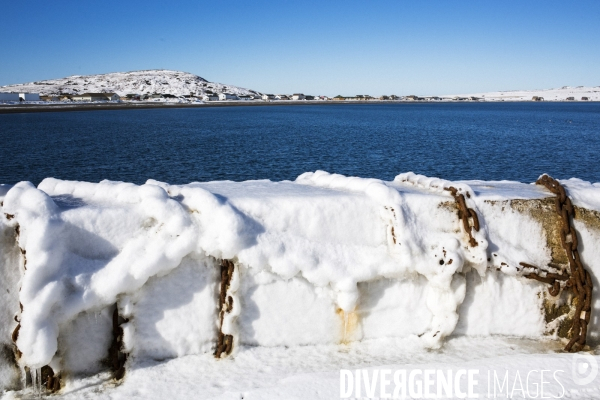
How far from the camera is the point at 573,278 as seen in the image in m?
5.36

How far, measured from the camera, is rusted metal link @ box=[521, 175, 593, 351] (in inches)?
209

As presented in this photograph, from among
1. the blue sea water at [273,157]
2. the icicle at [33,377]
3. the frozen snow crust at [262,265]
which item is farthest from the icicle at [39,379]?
the blue sea water at [273,157]

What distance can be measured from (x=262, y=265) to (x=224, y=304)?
0.57 meters

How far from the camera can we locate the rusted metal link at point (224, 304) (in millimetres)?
4881

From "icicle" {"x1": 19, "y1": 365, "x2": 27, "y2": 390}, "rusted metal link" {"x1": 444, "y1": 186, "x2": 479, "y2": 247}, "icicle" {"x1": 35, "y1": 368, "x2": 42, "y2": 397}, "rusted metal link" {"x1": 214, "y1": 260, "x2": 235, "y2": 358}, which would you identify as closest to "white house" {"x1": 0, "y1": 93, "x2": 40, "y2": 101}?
"icicle" {"x1": 19, "y1": 365, "x2": 27, "y2": 390}

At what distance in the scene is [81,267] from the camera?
4.48 metres

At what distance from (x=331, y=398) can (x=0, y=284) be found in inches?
126

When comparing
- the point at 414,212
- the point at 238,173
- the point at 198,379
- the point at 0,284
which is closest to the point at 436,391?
the point at 414,212

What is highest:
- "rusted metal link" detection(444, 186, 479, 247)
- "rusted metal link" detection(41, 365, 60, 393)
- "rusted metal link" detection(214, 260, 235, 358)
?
"rusted metal link" detection(444, 186, 479, 247)

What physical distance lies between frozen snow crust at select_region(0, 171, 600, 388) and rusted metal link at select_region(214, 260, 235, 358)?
0.06 meters

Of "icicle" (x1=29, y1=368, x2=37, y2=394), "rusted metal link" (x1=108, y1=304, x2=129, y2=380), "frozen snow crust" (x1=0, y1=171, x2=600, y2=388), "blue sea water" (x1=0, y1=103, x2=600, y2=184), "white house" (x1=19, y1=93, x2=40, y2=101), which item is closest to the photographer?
"icicle" (x1=29, y1=368, x2=37, y2=394)

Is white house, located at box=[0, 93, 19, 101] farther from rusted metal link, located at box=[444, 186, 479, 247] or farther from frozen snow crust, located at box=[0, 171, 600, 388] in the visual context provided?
rusted metal link, located at box=[444, 186, 479, 247]

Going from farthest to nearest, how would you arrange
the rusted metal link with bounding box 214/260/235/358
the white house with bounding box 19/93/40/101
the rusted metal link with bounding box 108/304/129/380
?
the white house with bounding box 19/93/40/101
the rusted metal link with bounding box 214/260/235/358
the rusted metal link with bounding box 108/304/129/380

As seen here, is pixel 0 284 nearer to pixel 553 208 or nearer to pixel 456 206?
pixel 456 206
